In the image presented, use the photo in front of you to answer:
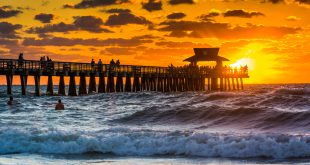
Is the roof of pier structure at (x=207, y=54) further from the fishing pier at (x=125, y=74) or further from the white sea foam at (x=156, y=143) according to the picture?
the white sea foam at (x=156, y=143)

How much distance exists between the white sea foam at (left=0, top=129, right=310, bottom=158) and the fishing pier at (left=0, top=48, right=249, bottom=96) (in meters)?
26.3

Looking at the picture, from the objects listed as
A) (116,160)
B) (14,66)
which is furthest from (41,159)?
(14,66)

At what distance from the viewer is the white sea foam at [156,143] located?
13.8 metres

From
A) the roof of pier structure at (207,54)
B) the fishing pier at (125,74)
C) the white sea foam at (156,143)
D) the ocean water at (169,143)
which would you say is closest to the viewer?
the ocean water at (169,143)

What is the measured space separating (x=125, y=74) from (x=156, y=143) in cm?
3983

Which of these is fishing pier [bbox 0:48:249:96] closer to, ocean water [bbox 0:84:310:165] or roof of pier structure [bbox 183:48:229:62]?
roof of pier structure [bbox 183:48:229:62]

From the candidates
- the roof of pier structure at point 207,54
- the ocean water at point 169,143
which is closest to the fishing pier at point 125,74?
the roof of pier structure at point 207,54

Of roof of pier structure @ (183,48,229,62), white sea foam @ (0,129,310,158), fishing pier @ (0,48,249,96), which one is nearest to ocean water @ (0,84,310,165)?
white sea foam @ (0,129,310,158)

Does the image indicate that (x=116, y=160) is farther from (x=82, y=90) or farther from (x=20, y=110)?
(x=82, y=90)

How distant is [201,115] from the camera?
23234mm

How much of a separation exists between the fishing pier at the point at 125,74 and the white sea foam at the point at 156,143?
26.3 metres

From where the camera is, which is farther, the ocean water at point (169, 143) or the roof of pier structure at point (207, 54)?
the roof of pier structure at point (207, 54)

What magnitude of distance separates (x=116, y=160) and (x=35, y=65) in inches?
1254

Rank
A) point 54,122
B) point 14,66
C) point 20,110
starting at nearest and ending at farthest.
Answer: point 54,122
point 20,110
point 14,66
